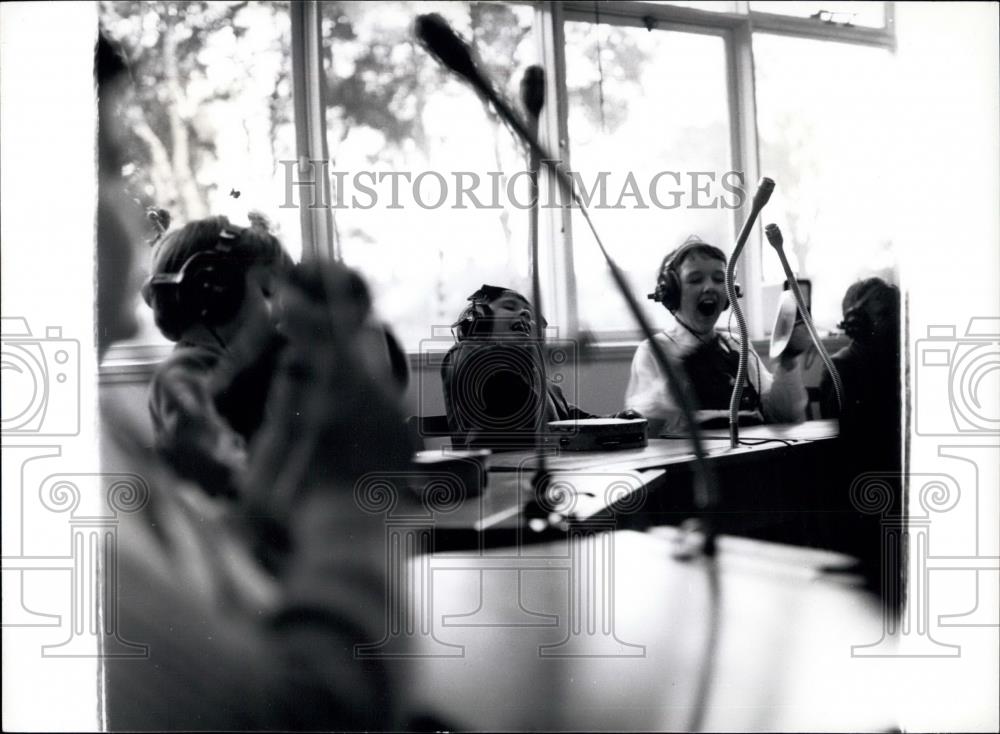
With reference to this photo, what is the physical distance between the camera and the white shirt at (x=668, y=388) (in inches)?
49.5

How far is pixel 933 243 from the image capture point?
1303mm

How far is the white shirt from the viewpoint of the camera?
126 centimetres

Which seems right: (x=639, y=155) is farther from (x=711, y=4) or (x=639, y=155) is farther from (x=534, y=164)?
(x=711, y=4)

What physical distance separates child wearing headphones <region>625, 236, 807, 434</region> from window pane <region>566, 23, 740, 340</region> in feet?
0.09

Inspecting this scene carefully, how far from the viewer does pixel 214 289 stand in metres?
1.25

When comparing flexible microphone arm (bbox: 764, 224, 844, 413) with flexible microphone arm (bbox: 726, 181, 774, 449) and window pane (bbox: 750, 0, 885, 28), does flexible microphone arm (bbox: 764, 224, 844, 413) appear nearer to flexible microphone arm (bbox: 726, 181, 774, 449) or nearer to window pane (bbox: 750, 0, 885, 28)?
flexible microphone arm (bbox: 726, 181, 774, 449)

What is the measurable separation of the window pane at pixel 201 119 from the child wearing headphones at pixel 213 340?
0.03 metres

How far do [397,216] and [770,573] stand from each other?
34.0 inches

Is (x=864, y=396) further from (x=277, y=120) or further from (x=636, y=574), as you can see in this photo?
(x=277, y=120)

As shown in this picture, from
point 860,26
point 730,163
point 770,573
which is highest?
point 860,26

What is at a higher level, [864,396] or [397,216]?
[397,216]

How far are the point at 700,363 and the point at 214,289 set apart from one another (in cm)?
81

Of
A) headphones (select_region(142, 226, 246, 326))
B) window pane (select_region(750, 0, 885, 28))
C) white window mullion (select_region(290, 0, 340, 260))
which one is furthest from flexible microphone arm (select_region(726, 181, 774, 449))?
headphones (select_region(142, 226, 246, 326))

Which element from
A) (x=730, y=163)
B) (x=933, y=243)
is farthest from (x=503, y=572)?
(x=933, y=243)
